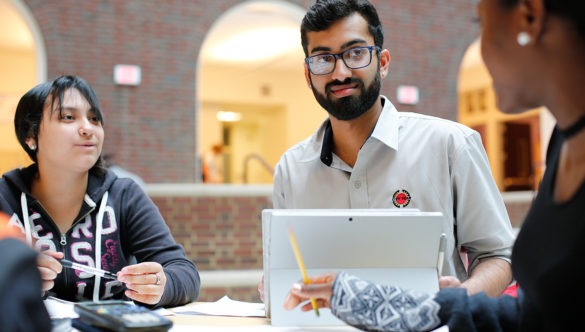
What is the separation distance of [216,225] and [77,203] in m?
4.12

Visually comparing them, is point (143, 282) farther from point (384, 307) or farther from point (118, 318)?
point (384, 307)

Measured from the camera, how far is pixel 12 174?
1965 millimetres

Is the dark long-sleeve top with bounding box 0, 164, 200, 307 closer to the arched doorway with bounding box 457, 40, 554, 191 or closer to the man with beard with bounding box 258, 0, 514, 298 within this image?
the man with beard with bounding box 258, 0, 514, 298

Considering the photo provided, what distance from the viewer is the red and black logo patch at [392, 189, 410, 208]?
1.83 m

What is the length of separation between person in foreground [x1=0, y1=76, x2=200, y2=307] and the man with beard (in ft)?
1.79

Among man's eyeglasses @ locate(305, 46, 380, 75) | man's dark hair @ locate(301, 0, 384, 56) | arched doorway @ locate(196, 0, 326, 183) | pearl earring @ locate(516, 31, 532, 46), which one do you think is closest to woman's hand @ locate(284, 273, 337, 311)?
pearl earring @ locate(516, 31, 532, 46)

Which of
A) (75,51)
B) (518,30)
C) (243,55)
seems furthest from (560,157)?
(243,55)

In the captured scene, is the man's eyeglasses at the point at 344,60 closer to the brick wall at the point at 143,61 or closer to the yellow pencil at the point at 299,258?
the yellow pencil at the point at 299,258

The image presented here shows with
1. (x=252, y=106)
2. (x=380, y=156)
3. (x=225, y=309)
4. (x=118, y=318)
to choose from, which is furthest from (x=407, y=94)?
(x=118, y=318)

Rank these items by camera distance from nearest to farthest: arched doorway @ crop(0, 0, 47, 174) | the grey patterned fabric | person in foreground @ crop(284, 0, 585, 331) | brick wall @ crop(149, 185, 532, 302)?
person in foreground @ crop(284, 0, 585, 331)
the grey patterned fabric
brick wall @ crop(149, 185, 532, 302)
arched doorway @ crop(0, 0, 47, 174)

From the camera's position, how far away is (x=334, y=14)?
1818 mm

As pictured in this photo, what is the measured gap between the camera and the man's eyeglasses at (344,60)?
1813 millimetres

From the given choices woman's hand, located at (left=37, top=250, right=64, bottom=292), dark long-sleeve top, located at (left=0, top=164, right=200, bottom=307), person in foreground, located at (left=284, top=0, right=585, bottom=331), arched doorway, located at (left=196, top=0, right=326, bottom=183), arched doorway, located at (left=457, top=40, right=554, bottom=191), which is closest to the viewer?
person in foreground, located at (left=284, top=0, right=585, bottom=331)

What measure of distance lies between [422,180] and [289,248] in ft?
2.12
